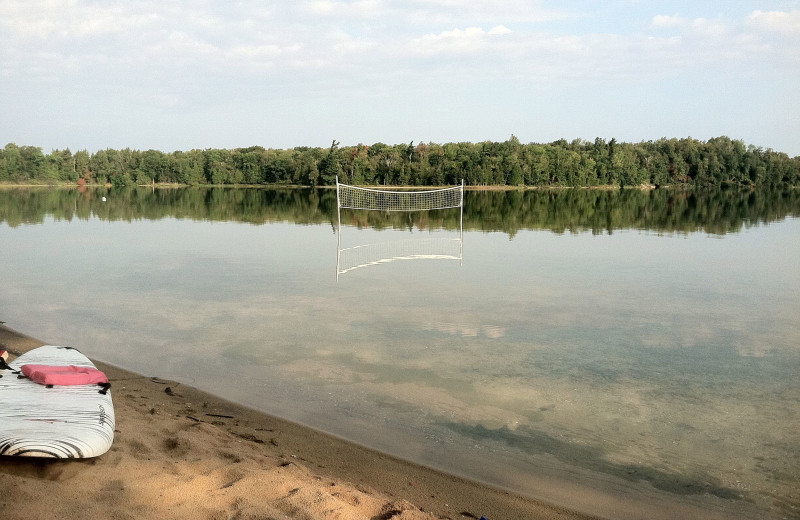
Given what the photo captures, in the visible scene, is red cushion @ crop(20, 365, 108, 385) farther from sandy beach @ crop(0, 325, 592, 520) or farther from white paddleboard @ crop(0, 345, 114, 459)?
sandy beach @ crop(0, 325, 592, 520)

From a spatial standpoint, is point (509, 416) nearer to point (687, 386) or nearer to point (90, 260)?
point (687, 386)

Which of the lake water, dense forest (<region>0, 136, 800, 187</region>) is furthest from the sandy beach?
dense forest (<region>0, 136, 800, 187</region>)

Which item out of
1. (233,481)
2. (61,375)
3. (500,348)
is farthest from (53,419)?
(500,348)

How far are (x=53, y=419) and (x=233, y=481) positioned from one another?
177 centimetres

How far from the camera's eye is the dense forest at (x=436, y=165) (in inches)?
4306

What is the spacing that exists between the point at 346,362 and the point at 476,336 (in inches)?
102

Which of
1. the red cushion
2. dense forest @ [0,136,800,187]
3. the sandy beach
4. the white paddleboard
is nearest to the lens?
the sandy beach

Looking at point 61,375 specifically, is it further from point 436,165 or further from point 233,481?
point 436,165

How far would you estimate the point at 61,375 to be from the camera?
20.7 ft

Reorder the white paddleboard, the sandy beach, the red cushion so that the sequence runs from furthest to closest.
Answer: the red cushion, the white paddleboard, the sandy beach

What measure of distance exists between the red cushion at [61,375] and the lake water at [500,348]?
1947mm

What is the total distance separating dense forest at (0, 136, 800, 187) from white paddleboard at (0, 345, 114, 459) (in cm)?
10153

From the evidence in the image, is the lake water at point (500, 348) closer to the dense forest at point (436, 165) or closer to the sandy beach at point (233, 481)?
the sandy beach at point (233, 481)

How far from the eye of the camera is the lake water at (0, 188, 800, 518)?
6281mm
